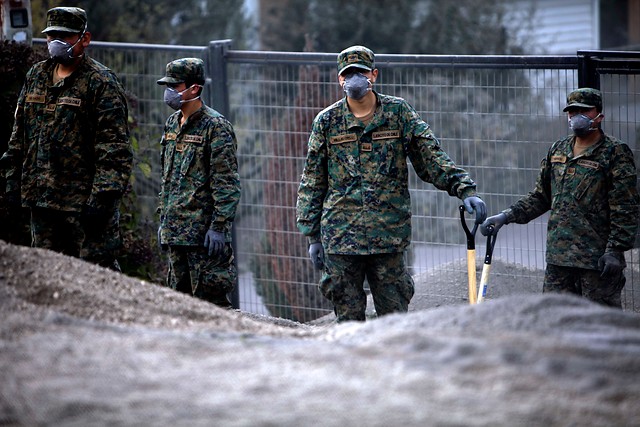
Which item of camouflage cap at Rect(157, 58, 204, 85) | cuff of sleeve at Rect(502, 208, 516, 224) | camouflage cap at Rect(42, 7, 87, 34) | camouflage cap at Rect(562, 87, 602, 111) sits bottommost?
cuff of sleeve at Rect(502, 208, 516, 224)

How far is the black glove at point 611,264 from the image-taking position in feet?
22.7

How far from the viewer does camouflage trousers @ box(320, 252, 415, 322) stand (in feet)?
22.4

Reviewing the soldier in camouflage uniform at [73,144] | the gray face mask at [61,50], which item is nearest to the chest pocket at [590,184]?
the soldier in camouflage uniform at [73,144]

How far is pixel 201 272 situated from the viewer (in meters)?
7.27

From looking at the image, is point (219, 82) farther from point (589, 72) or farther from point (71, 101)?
point (589, 72)

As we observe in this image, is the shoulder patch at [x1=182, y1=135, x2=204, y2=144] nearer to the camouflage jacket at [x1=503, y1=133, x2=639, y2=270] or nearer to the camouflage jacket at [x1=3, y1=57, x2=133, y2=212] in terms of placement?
the camouflage jacket at [x1=3, y1=57, x2=133, y2=212]

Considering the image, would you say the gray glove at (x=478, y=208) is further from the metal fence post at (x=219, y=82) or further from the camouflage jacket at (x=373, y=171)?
the metal fence post at (x=219, y=82)

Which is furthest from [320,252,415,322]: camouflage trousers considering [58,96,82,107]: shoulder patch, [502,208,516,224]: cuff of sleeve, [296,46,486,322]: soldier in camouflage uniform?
[58,96,82,107]: shoulder patch

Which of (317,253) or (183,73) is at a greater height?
(183,73)

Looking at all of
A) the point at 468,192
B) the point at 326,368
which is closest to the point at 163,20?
the point at 468,192

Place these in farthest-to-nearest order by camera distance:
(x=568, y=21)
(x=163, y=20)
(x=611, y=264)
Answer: (x=568, y=21) < (x=163, y=20) < (x=611, y=264)

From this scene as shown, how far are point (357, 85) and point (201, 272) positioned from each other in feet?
5.45

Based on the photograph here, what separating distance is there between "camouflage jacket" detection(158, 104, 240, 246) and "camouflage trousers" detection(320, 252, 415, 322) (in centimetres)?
81

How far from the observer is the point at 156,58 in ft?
32.6
